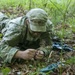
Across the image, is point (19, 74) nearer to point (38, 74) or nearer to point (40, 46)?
point (38, 74)

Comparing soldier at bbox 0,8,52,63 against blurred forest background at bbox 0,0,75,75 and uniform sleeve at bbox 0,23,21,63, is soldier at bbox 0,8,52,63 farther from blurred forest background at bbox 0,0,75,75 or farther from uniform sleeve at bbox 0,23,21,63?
blurred forest background at bbox 0,0,75,75

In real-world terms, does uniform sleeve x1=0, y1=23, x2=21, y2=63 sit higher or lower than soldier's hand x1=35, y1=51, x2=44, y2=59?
higher

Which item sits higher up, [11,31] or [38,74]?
[11,31]

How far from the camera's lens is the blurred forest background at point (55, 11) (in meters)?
5.27

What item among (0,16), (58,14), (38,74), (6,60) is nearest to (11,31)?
(6,60)

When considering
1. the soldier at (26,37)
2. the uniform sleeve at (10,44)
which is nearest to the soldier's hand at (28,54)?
the soldier at (26,37)

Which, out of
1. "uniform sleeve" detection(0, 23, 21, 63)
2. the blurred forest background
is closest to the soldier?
"uniform sleeve" detection(0, 23, 21, 63)

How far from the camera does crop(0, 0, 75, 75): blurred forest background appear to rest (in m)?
5.27

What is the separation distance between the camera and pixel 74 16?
6.39 metres

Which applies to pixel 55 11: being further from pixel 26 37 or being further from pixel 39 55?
pixel 39 55

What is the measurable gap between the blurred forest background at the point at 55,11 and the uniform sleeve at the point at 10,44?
1.39ft

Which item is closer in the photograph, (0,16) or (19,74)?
(19,74)

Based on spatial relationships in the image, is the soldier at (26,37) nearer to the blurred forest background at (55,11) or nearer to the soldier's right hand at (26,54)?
the soldier's right hand at (26,54)

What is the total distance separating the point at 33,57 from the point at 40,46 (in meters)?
0.39
